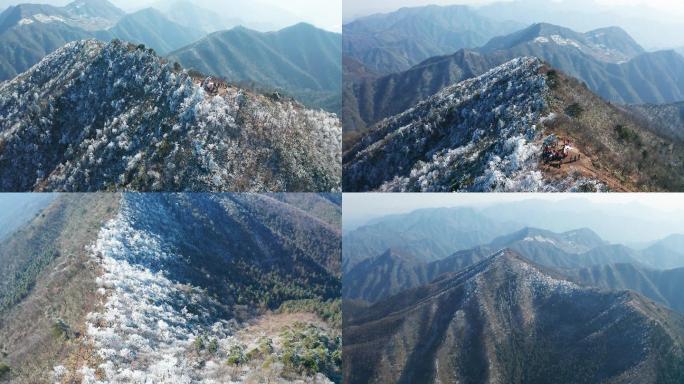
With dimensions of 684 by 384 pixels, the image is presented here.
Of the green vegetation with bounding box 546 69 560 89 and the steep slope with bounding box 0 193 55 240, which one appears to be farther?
the green vegetation with bounding box 546 69 560 89

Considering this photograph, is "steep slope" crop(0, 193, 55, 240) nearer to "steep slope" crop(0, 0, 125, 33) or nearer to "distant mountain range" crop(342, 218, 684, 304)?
"distant mountain range" crop(342, 218, 684, 304)

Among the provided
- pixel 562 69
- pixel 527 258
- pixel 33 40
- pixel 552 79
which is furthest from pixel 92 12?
pixel 562 69

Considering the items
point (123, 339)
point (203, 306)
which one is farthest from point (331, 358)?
point (123, 339)

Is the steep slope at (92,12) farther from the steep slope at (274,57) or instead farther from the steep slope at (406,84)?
the steep slope at (406,84)

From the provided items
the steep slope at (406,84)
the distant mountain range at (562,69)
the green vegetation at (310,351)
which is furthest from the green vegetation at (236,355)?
the steep slope at (406,84)

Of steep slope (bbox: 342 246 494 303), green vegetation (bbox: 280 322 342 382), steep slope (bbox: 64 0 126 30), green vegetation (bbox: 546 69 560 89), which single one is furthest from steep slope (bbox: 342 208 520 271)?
steep slope (bbox: 64 0 126 30)

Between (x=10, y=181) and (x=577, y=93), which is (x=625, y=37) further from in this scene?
(x=10, y=181)

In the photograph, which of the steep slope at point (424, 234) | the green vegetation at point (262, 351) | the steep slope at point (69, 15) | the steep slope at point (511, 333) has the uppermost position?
the steep slope at point (69, 15)
